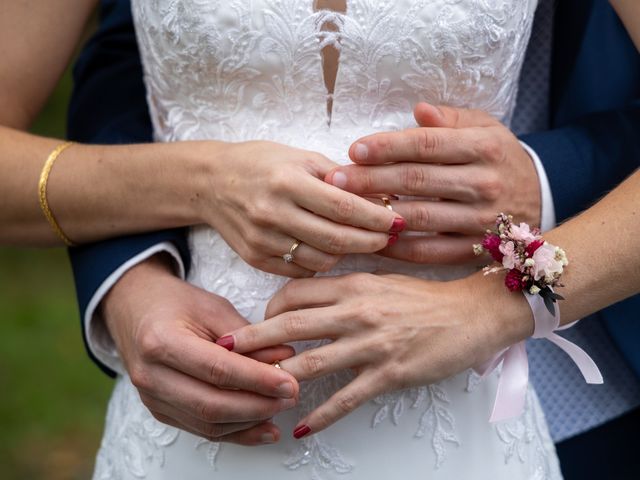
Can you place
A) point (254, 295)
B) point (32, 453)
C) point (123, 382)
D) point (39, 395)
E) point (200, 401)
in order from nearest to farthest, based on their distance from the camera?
point (200, 401)
point (254, 295)
point (123, 382)
point (32, 453)
point (39, 395)

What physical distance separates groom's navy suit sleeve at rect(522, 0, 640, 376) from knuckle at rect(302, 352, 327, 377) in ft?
1.78

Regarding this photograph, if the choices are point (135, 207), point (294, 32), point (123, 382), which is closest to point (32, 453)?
point (123, 382)

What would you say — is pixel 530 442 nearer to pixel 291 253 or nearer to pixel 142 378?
pixel 291 253

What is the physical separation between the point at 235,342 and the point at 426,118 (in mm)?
497

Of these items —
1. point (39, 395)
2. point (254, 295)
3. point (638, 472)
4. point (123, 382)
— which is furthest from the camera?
point (39, 395)

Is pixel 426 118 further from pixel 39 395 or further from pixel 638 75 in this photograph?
pixel 39 395

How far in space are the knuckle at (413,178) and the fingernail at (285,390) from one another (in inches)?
15.0

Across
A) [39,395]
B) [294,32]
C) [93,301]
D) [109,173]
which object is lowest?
[39,395]

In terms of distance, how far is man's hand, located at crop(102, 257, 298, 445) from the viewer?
136cm

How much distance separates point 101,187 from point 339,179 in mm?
469

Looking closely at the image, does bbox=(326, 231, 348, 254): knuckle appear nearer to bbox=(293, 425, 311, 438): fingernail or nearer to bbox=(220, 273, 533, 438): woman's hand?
bbox=(220, 273, 533, 438): woman's hand

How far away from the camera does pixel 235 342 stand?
55.1 inches

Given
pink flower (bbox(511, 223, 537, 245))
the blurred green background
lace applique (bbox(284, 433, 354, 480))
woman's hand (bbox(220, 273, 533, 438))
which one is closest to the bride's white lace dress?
lace applique (bbox(284, 433, 354, 480))

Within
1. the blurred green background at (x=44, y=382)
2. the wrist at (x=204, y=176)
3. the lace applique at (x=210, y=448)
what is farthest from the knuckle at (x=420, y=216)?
the blurred green background at (x=44, y=382)
